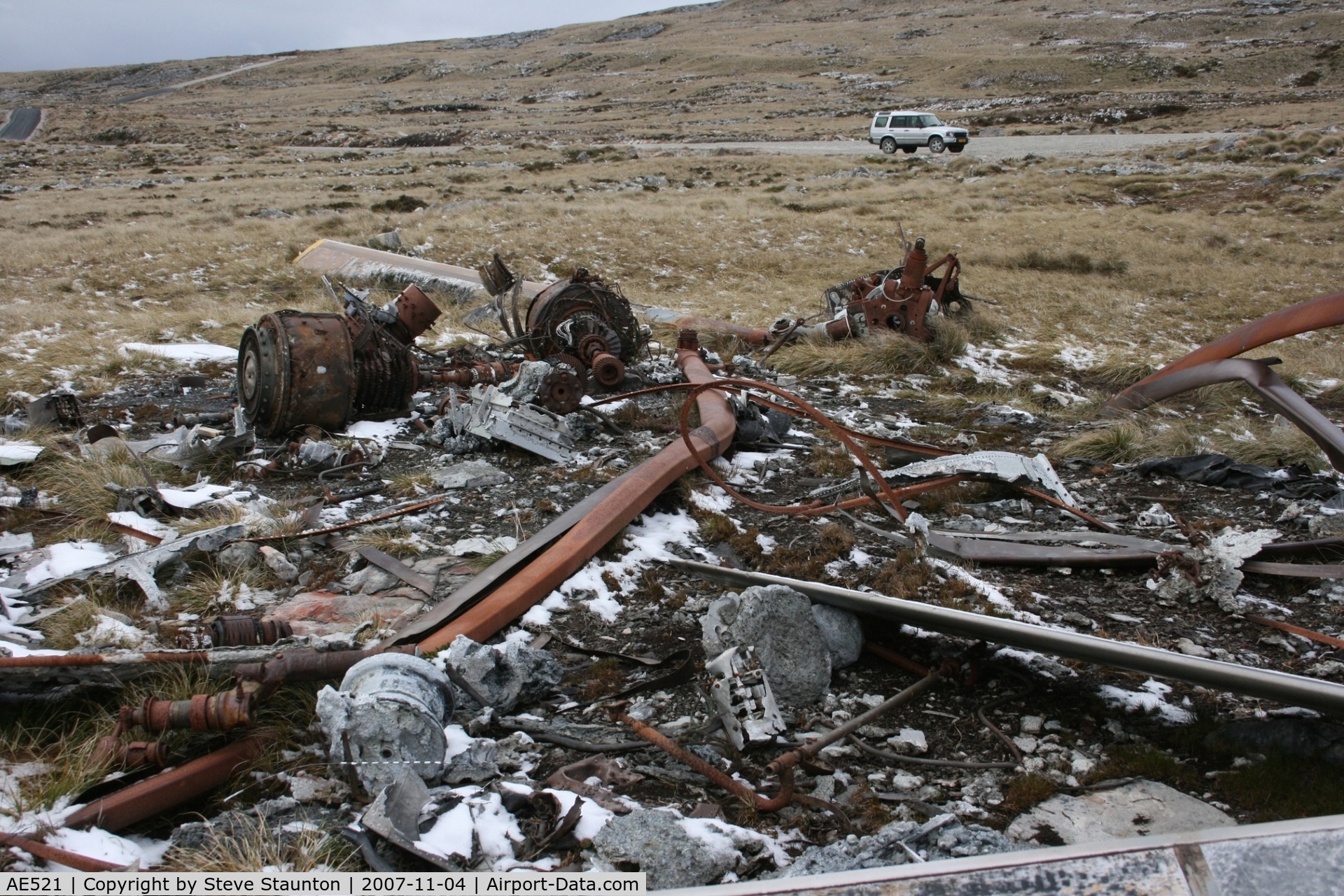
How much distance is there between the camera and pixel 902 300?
7664mm

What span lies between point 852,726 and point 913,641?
699 millimetres

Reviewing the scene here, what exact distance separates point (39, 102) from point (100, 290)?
83.6 metres

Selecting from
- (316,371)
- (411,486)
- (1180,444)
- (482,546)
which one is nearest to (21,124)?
(316,371)

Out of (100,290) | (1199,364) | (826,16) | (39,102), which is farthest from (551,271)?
(826,16)

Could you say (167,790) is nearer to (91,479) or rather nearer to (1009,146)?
(91,479)

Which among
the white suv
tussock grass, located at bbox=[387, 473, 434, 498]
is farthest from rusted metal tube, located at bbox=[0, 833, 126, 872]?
the white suv

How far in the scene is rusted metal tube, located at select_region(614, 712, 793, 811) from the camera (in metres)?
2.12

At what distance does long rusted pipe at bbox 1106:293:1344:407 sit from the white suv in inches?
1000

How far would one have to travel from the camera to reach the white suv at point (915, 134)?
27.5 m

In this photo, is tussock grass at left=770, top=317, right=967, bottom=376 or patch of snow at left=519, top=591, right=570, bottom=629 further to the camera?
tussock grass at left=770, top=317, right=967, bottom=376

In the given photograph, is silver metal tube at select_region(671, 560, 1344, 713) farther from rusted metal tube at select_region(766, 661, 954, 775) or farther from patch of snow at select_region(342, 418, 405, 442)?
patch of snow at select_region(342, 418, 405, 442)

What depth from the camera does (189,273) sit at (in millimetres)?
11094

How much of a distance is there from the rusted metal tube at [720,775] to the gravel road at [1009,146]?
79.7 ft

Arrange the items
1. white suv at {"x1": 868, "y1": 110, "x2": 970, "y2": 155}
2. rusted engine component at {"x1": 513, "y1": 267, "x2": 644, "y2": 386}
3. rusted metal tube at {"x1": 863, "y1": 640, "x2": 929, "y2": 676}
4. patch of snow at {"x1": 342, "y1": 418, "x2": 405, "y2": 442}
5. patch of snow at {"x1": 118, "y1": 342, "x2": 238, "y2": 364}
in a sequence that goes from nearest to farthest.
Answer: rusted metal tube at {"x1": 863, "y1": 640, "x2": 929, "y2": 676}, patch of snow at {"x1": 342, "y1": 418, "x2": 405, "y2": 442}, rusted engine component at {"x1": 513, "y1": 267, "x2": 644, "y2": 386}, patch of snow at {"x1": 118, "y1": 342, "x2": 238, "y2": 364}, white suv at {"x1": 868, "y1": 110, "x2": 970, "y2": 155}
